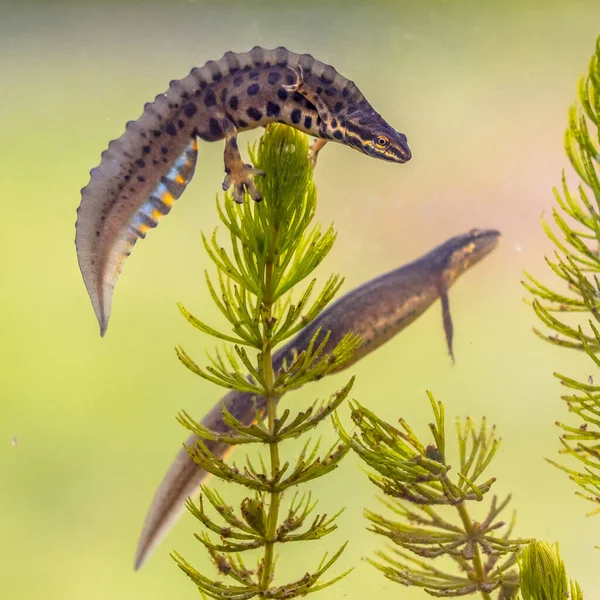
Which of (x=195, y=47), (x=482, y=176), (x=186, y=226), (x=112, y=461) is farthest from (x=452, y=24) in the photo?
(x=112, y=461)

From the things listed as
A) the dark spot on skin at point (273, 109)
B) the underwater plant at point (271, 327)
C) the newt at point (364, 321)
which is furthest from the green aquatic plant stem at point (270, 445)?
the dark spot on skin at point (273, 109)

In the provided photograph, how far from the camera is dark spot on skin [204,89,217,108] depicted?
2689mm

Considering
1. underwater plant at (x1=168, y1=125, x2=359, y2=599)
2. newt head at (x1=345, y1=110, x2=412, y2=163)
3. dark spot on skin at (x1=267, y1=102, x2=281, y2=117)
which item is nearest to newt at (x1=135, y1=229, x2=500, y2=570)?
underwater plant at (x1=168, y1=125, x2=359, y2=599)

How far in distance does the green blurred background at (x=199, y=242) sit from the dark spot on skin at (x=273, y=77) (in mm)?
1885

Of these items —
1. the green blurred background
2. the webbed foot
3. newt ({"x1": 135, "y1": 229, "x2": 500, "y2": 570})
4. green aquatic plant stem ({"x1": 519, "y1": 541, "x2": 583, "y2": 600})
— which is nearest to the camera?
green aquatic plant stem ({"x1": 519, "y1": 541, "x2": 583, "y2": 600})

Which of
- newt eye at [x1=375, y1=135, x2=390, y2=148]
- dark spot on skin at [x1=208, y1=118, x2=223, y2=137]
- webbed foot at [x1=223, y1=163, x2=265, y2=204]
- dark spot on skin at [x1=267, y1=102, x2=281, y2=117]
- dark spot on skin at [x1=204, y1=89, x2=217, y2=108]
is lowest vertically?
webbed foot at [x1=223, y1=163, x2=265, y2=204]

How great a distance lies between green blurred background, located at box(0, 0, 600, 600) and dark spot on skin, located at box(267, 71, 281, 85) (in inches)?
74.2

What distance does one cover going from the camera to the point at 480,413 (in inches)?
171

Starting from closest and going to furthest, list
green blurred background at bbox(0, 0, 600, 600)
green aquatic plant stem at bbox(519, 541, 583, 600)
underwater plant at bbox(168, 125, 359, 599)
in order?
green aquatic plant stem at bbox(519, 541, 583, 600) → underwater plant at bbox(168, 125, 359, 599) → green blurred background at bbox(0, 0, 600, 600)

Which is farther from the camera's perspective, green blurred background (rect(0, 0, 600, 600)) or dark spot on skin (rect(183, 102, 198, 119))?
green blurred background (rect(0, 0, 600, 600))

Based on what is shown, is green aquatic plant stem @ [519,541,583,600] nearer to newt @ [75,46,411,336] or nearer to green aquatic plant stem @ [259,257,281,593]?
green aquatic plant stem @ [259,257,281,593]

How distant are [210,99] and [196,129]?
0.16m

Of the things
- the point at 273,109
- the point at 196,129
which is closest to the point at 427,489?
the point at 273,109

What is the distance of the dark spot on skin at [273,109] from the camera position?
104 inches
